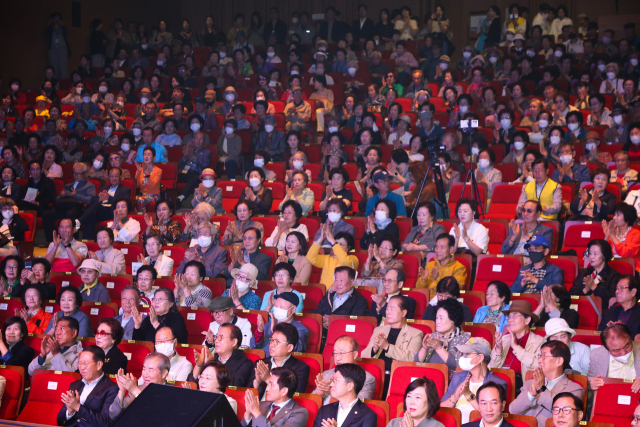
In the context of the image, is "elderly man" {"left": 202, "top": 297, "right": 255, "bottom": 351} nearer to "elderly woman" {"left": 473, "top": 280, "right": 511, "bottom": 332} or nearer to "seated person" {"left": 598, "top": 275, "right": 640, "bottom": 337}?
"elderly woman" {"left": 473, "top": 280, "right": 511, "bottom": 332}

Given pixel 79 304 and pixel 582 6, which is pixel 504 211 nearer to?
pixel 79 304

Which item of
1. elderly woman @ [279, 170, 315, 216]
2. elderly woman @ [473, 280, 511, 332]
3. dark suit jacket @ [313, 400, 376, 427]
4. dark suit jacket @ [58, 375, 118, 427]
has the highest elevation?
elderly woman @ [279, 170, 315, 216]

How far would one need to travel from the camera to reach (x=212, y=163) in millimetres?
7641

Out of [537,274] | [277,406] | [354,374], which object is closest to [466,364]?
[354,374]

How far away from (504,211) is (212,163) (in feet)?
10.5

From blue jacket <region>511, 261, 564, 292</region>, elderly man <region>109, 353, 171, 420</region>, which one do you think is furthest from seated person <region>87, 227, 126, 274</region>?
blue jacket <region>511, 261, 564, 292</region>

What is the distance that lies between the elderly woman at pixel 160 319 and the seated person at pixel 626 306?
8.37ft

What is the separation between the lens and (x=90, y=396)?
12.4ft

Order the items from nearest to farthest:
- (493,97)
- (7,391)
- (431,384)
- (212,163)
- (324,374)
Result: (431,384) → (324,374) → (7,391) → (212,163) → (493,97)

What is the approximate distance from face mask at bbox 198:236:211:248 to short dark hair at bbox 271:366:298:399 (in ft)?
7.02

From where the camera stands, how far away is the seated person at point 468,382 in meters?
3.40

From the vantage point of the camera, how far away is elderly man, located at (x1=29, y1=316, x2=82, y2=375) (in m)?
4.24

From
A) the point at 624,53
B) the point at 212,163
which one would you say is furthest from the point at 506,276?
the point at 624,53

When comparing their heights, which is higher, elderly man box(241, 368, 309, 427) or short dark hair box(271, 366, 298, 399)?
short dark hair box(271, 366, 298, 399)
